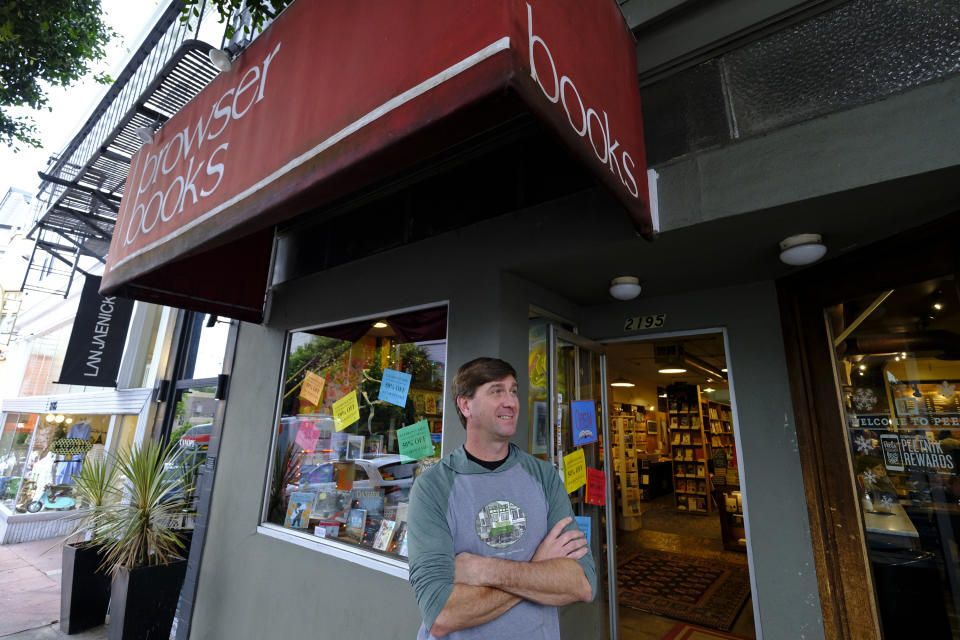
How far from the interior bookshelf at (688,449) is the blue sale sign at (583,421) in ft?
25.0

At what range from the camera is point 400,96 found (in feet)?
4.39

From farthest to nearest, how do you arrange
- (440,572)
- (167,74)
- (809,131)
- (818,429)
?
(167,74) < (818,429) < (809,131) < (440,572)

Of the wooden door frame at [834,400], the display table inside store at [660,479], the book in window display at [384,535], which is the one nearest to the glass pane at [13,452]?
the book in window display at [384,535]

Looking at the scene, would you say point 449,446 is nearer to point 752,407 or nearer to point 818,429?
point 752,407

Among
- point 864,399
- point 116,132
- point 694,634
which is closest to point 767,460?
point 864,399

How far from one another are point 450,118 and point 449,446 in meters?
2.17

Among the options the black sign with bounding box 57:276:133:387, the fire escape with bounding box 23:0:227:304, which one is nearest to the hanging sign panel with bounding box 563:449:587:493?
the fire escape with bounding box 23:0:227:304

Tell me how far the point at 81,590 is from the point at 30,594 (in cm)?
171

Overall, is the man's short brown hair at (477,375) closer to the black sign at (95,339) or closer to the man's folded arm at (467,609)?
the man's folded arm at (467,609)

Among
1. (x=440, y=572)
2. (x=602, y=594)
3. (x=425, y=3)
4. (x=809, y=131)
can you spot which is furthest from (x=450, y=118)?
(x=602, y=594)

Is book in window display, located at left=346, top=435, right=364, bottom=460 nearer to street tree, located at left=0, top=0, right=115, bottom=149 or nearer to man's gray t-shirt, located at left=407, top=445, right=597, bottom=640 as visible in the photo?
man's gray t-shirt, located at left=407, top=445, right=597, bottom=640

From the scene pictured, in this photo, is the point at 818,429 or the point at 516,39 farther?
the point at 818,429

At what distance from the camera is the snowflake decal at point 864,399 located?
2496mm

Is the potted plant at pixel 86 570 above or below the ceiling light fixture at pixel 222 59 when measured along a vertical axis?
A: below
